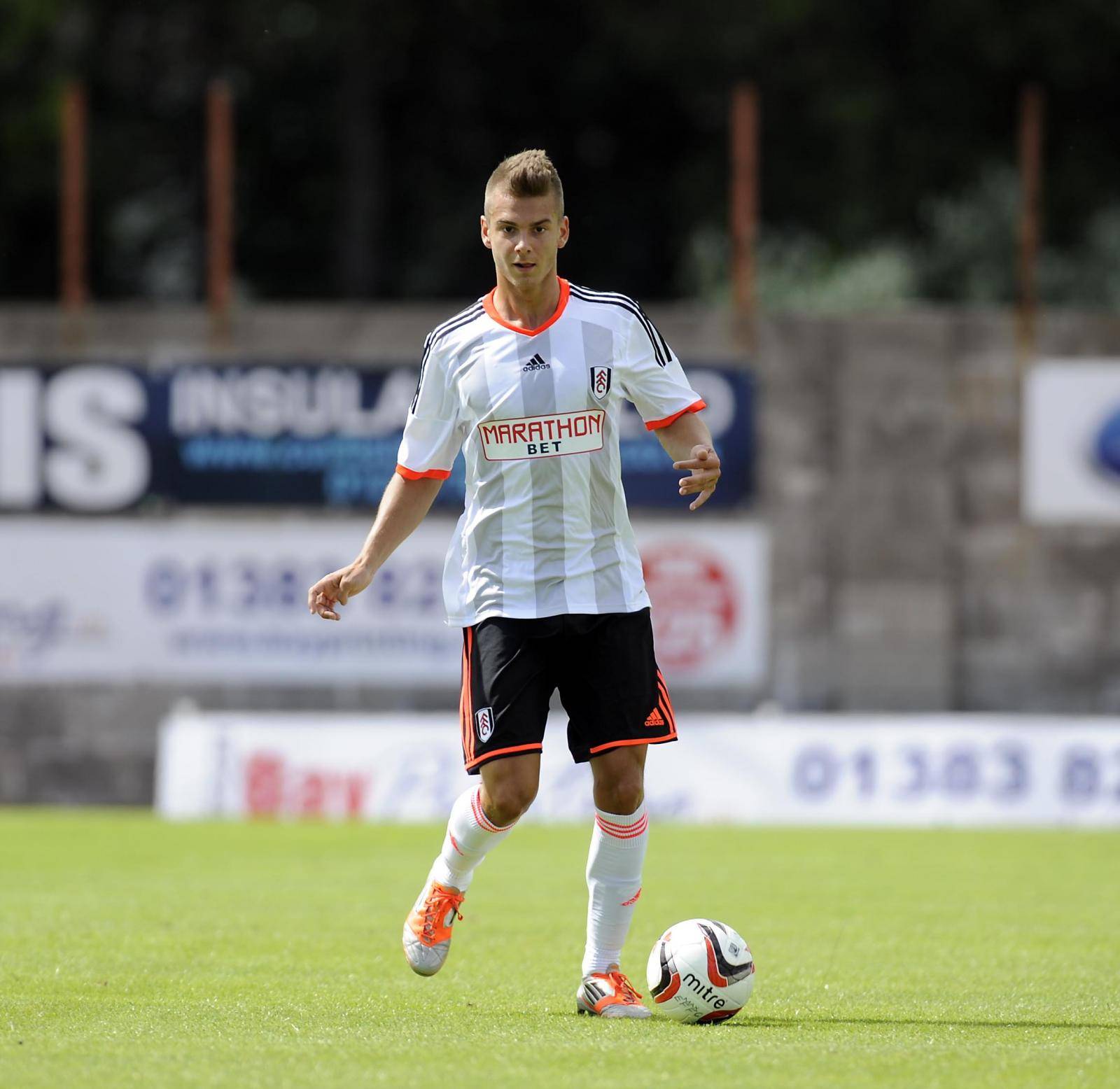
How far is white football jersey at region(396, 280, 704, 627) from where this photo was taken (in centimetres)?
594

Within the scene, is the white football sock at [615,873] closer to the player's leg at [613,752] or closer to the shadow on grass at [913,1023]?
the player's leg at [613,752]

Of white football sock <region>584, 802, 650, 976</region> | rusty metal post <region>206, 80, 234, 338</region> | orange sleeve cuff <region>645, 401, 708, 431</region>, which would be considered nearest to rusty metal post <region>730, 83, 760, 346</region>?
rusty metal post <region>206, 80, 234, 338</region>

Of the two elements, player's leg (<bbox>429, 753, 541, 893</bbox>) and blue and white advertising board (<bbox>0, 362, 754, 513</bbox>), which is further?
blue and white advertising board (<bbox>0, 362, 754, 513</bbox>)

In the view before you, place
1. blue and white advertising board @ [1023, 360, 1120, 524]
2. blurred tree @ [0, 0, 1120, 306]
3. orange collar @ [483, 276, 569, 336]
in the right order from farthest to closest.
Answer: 1. blurred tree @ [0, 0, 1120, 306]
2. blue and white advertising board @ [1023, 360, 1120, 524]
3. orange collar @ [483, 276, 569, 336]

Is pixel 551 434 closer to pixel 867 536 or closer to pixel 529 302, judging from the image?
pixel 529 302

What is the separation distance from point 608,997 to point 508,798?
2.08ft

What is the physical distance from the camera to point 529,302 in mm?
6004

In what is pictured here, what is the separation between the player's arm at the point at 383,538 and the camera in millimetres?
6023

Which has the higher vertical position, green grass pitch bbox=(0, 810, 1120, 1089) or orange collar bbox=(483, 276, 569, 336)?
orange collar bbox=(483, 276, 569, 336)

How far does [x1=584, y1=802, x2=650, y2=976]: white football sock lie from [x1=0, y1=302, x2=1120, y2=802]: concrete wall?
473 inches

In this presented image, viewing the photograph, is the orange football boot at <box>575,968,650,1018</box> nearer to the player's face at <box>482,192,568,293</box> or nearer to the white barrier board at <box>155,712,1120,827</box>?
the player's face at <box>482,192,568,293</box>

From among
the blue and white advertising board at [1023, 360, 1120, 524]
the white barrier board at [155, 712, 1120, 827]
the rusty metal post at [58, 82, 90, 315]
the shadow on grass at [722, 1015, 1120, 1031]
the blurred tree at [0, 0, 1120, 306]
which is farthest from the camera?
the blurred tree at [0, 0, 1120, 306]

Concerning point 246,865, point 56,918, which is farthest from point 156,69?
point 56,918

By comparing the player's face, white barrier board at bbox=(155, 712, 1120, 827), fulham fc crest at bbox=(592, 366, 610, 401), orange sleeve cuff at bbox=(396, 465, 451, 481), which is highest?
the player's face
